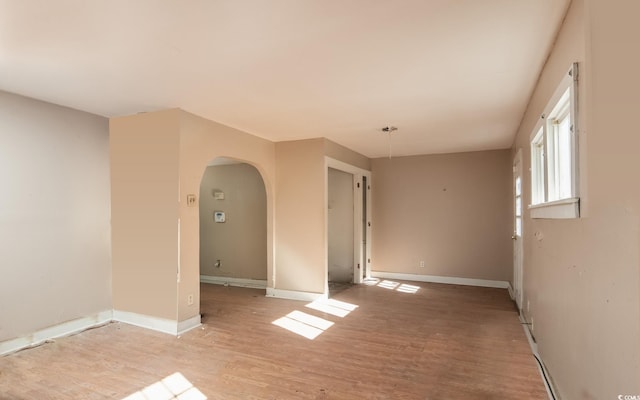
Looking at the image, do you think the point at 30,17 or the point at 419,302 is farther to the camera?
the point at 419,302

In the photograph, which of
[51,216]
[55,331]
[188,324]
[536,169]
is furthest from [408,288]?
[51,216]

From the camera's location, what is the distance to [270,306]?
4.70m

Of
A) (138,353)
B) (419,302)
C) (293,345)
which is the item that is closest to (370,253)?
(419,302)

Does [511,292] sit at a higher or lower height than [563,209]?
lower

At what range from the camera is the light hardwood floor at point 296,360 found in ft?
8.14

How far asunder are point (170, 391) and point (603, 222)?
2863 mm

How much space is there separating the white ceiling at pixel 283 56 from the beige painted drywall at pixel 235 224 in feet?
8.10

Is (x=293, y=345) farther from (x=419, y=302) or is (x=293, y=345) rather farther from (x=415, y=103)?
(x=415, y=103)

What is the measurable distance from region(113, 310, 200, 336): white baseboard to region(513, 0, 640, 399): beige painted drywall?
344cm

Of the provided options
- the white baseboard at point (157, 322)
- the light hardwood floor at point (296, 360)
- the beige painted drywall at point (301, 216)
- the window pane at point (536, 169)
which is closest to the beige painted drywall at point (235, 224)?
the beige painted drywall at point (301, 216)

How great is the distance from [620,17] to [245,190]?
573 cm

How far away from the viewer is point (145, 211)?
3830 mm

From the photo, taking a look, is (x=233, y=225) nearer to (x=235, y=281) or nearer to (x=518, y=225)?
(x=235, y=281)

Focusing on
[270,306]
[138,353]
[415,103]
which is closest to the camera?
[138,353]
